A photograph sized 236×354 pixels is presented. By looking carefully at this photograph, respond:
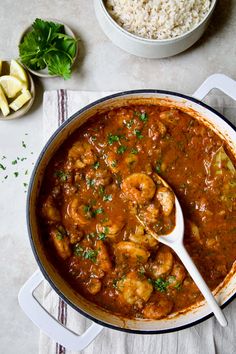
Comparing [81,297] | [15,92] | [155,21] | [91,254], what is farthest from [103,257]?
[155,21]

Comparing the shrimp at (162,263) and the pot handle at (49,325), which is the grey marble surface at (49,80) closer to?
the pot handle at (49,325)

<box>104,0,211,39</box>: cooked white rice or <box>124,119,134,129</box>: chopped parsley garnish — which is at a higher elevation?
<box>104,0,211,39</box>: cooked white rice

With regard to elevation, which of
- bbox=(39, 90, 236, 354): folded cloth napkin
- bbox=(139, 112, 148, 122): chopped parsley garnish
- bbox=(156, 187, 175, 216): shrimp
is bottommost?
bbox=(39, 90, 236, 354): folded cloth napkin

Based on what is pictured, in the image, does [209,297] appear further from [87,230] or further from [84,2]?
[84,2]

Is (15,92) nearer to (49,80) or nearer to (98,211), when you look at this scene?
(49,80)

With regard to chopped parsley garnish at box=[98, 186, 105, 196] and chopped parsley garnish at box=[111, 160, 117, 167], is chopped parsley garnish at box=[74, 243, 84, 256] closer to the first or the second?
chopped parsley garnish at box=[98, 186, 105, 196]

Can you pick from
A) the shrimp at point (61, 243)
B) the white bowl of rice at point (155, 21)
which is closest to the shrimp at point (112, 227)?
the shrimp at point (61, 243)

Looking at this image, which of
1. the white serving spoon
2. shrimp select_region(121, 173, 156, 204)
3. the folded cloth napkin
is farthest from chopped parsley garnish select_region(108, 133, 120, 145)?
the folded cloth napkin
